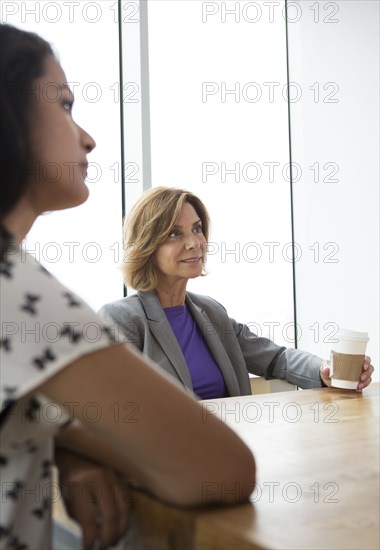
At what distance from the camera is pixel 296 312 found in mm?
3166

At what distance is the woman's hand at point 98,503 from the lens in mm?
757

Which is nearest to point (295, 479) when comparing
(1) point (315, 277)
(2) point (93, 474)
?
(2) point (93, 474)

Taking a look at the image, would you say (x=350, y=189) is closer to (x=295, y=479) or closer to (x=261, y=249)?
(x=261, y=249)

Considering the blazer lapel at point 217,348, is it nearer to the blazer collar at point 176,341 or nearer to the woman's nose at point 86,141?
the blazer collar at point 176,341

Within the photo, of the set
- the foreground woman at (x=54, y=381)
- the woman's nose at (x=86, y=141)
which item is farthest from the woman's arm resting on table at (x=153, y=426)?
the woman's nose at (x=86, y=141)

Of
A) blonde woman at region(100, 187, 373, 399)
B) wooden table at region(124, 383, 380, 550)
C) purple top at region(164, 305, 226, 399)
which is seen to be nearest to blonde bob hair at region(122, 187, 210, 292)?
blonde woman at region(100, 187, 373, 399)

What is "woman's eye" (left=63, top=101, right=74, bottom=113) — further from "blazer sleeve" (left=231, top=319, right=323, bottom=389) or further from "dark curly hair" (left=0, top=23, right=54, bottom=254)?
"blazer sleeve" (left=231, top=319, right=323, bottom=389)

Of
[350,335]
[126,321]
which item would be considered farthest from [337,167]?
[350,335]

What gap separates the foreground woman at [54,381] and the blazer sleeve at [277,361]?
1.20 meters

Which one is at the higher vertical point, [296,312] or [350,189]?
[350,189]

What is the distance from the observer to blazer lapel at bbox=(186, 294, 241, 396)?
6.98 ft

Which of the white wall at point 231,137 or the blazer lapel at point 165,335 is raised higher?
the white wall at point 231,137

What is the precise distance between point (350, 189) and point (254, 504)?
2.72 meters

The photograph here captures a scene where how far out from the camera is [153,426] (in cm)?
68
